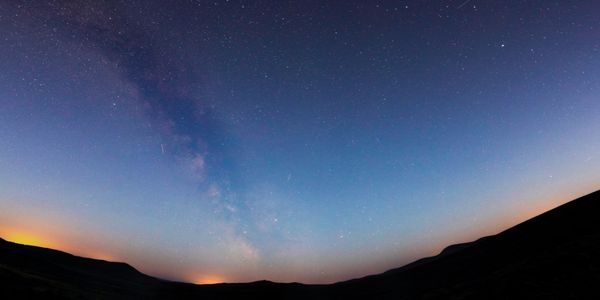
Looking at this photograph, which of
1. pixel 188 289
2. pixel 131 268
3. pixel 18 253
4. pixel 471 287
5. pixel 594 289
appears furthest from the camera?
pixel 131 268

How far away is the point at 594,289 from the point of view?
25.1m

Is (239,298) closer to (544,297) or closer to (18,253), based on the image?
(544,297)

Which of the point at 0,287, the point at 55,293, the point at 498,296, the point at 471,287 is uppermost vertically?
the point at 0,287

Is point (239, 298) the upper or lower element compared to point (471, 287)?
lower

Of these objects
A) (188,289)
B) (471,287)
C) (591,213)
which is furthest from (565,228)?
(188,289)

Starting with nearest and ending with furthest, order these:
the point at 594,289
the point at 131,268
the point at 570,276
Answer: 1. the point at 594,289
2. the point at 570,276
3. the point at 131,268

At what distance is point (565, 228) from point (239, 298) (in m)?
75.0

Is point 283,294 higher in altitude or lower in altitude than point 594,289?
lower

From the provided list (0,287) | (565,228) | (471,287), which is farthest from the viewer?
(565,228)

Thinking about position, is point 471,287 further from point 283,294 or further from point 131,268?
point 131,268

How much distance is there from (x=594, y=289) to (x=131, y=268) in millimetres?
149528

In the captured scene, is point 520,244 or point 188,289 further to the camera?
point 188,289

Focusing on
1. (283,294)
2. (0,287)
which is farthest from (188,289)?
(0,287)

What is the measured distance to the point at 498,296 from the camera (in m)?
29.8
